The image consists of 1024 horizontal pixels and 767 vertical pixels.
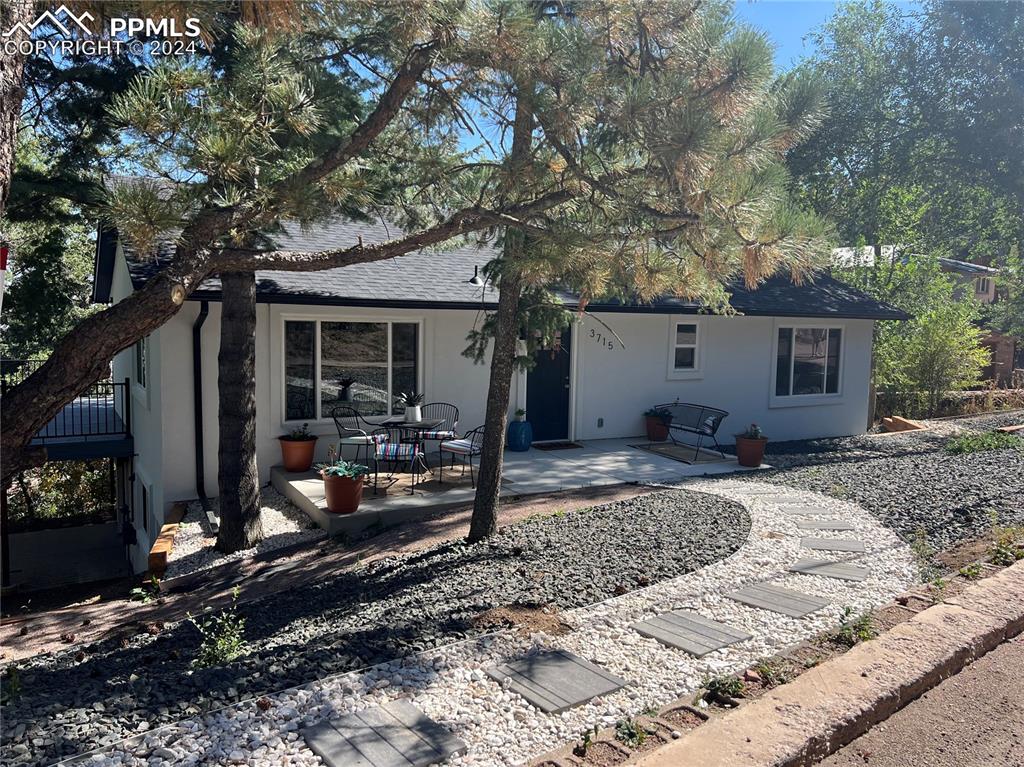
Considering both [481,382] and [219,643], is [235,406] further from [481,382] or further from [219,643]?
[481,382]

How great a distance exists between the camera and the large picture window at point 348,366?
10.1m

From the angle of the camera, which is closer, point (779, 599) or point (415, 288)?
point (779, 599)

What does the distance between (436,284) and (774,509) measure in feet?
19.1

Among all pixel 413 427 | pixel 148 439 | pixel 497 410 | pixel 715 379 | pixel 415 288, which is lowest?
pixel 148 439

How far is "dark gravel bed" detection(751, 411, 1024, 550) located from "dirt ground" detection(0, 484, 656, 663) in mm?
3053

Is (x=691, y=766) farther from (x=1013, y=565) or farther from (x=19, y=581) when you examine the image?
(x=19, y=581)

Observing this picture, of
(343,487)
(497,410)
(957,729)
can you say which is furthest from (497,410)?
(957,729)

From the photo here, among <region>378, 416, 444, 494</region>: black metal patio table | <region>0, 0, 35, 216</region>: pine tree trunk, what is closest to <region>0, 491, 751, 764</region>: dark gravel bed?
<region>378, 416, 444, 494</region>: black metal patio table

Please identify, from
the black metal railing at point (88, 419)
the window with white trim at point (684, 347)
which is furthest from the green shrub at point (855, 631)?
the black metal railing at point (88, 419)

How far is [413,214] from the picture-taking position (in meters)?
7.47

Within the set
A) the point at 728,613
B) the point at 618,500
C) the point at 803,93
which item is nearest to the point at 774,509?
the point at 618,500

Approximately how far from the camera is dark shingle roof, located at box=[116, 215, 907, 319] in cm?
924

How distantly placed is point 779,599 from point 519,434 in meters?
6.82

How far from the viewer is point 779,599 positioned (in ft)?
16.7
